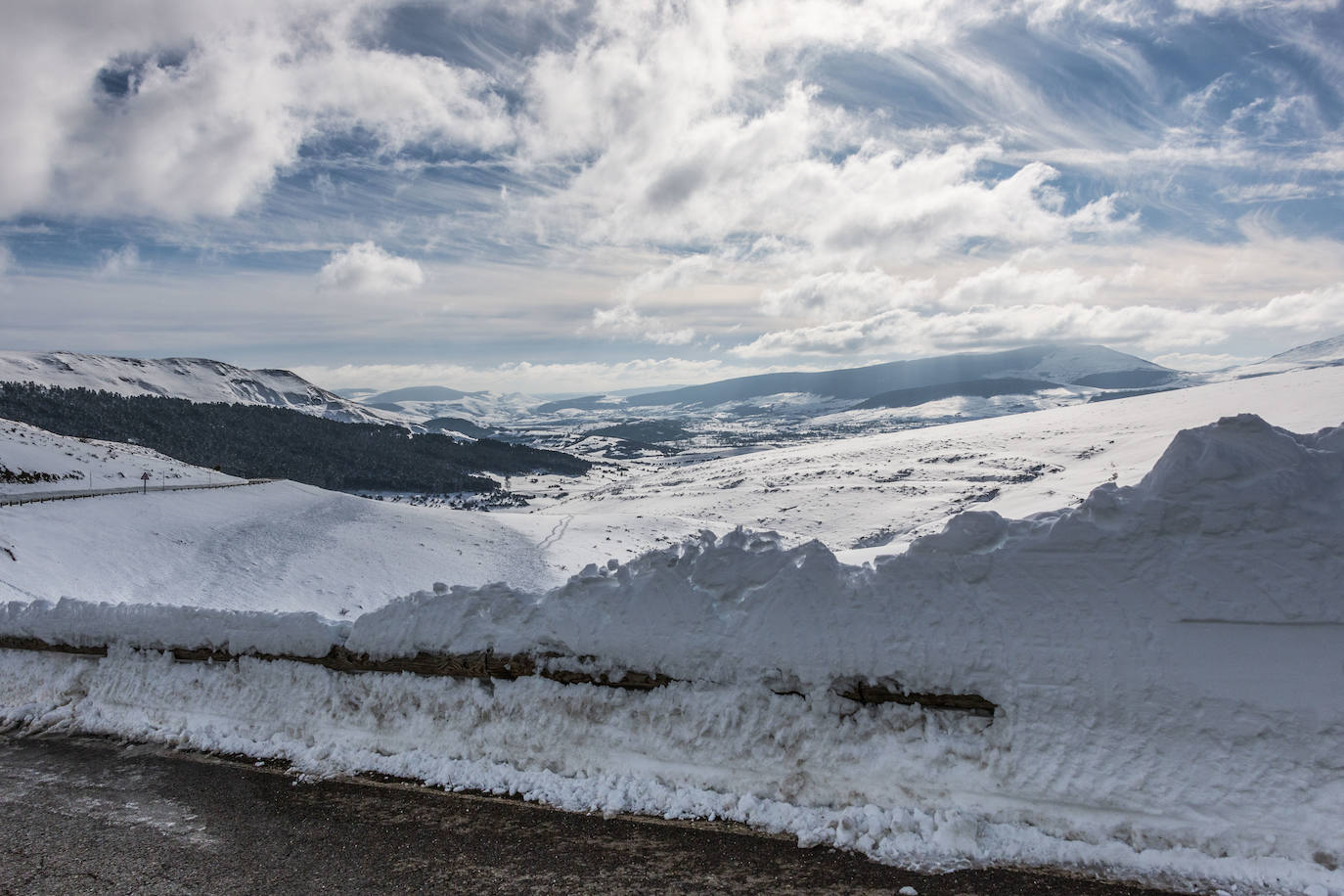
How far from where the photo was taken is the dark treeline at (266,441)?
5640 inches

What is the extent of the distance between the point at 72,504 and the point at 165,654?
38514 mm

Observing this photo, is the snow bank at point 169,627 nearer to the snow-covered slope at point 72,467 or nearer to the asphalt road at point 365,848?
the asphalt road at point 365,848

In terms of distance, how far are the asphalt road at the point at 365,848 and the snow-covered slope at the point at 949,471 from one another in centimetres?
5396

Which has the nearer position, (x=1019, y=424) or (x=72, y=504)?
(x=72, y=504)

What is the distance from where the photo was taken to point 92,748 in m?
8.10

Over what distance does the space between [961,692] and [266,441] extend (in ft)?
594

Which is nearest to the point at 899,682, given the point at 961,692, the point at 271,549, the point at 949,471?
the point at 961,692

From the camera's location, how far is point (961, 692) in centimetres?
665

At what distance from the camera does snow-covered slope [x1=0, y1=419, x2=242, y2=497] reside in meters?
48.2

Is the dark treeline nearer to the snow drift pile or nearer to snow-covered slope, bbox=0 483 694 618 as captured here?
snow-covered slope, bbox=0 483 694 618

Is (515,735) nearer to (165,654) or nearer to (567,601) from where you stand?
(567,601)

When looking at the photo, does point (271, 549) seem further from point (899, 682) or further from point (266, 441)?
point (266, 441)

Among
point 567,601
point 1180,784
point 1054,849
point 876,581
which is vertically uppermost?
point 876,581

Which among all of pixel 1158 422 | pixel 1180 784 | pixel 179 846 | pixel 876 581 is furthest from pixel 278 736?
pixel 1158 422
